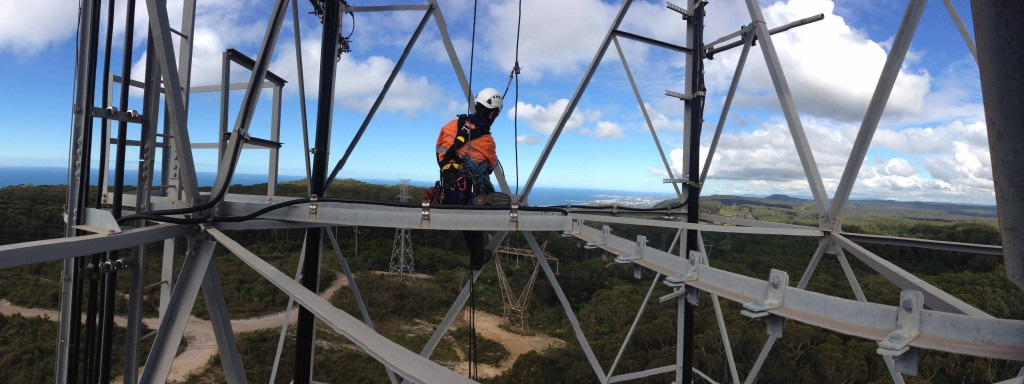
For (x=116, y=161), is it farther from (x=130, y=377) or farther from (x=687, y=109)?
(x=687, y=109)

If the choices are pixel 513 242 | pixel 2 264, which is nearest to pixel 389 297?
pixel 513 242

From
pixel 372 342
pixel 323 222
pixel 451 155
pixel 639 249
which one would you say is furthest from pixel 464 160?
pixel 372 342

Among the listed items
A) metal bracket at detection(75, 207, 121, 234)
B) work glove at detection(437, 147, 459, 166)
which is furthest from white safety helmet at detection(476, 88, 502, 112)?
metal bracket at detection(75, 207, 121, 234)

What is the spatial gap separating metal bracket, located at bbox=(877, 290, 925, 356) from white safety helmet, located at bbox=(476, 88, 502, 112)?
209 inches

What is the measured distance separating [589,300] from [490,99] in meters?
31.6

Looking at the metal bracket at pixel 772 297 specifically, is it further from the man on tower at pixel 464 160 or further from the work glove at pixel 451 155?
the work glove at pixel 451 155

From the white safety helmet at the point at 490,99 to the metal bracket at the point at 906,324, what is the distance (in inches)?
209

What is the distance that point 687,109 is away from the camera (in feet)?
29.9

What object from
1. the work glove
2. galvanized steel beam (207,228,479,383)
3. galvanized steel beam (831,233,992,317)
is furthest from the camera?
the work glove

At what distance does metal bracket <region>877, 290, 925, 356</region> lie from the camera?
7.65ft

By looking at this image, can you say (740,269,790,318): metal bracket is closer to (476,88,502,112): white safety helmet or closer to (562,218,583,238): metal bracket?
(562,218,583,238): metal bracket

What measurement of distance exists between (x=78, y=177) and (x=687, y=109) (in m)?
8.32

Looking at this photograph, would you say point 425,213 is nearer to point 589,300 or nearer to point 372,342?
point 372,342

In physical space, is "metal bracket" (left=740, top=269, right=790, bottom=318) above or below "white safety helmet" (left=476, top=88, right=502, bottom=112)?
below
